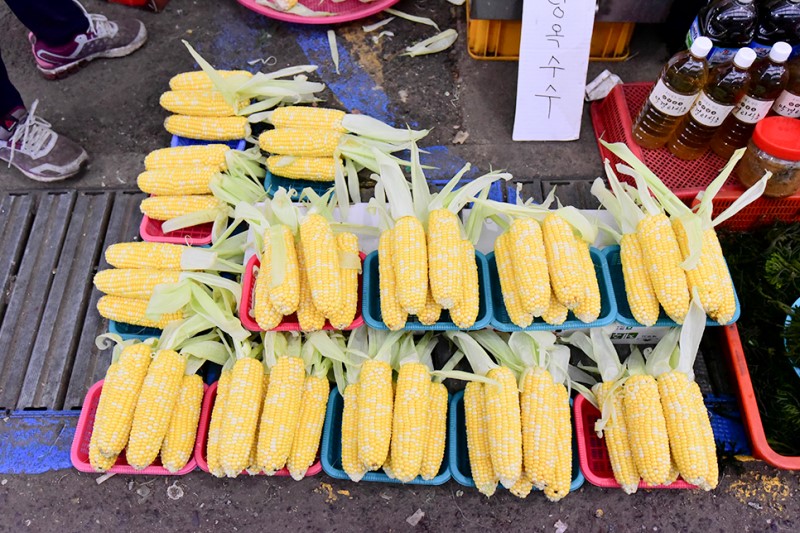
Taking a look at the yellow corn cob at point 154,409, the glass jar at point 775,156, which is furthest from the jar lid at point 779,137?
the yellow corn cob at point 154,409

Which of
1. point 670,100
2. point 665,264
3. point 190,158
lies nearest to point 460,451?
point 665,264

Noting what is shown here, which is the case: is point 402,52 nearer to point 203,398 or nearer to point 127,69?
point 127,69

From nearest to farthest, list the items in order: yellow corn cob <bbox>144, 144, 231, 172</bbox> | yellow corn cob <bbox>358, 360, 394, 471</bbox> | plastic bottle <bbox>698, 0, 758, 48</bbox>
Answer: yellow corn cob <bbox>358, 360, 394, 471</bbox> < plastic bottle <bbox>698, 0, 758, 48</bbox> < yellow corn cob <bbox>144, 144, 231, 172</bbox>

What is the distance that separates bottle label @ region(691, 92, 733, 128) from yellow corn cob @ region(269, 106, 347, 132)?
192cm

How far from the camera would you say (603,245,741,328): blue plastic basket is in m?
2.30

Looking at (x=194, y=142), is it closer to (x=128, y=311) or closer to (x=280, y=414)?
(x=128, y=311)

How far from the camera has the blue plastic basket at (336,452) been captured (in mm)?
2393

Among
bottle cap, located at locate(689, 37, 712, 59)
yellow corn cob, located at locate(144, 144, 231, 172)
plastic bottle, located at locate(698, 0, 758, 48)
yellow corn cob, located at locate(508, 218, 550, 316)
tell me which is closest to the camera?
yellow corn cob, located at locate(508, 218, 550, 316)

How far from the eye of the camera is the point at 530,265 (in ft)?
7.10

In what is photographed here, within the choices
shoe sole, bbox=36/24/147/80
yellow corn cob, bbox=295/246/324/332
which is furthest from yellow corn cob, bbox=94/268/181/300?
shoe sole, bbox=36/24/147/80

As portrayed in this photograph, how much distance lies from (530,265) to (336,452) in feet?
4.12

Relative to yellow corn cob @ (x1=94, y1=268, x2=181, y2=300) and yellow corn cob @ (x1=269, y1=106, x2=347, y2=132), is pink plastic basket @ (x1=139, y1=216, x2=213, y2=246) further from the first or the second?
yellow corn cob @ (x1=269, y1=106, x2=347, y2=132)

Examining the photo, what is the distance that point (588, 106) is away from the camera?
11.9 feet

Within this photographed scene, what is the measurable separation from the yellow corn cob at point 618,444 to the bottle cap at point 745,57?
157 cm
